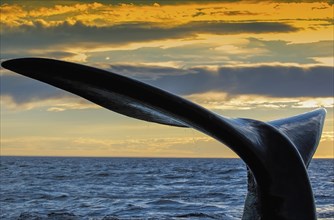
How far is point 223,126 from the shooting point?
14.8 ft

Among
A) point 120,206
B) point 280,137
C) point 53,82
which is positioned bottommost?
point 120,206

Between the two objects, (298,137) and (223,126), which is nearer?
(223,126)

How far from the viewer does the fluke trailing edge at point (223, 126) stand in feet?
13.4

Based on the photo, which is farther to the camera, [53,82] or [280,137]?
[280,137]

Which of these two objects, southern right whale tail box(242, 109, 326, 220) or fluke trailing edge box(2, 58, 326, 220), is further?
southern right whale tail box(242, 109, 326, 220)

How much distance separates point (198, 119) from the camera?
14.4 feet

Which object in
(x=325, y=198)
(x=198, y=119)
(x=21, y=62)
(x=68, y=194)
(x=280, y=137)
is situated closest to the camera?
(x=21, y=62)

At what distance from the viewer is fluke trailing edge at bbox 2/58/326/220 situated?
410 centimetres

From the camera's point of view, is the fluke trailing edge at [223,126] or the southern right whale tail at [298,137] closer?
the fluke trailing edge at [223,126]

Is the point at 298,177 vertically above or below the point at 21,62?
below

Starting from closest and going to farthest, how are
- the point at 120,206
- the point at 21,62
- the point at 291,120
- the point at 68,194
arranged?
the point at 21,62
the point at 291,120
the point at 120,206
the point at 68,194

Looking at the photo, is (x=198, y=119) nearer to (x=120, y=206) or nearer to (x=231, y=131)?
(x=231, y=131)

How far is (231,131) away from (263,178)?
1.50ft

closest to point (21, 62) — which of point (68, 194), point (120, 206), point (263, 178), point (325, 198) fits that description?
point (263, 178)
